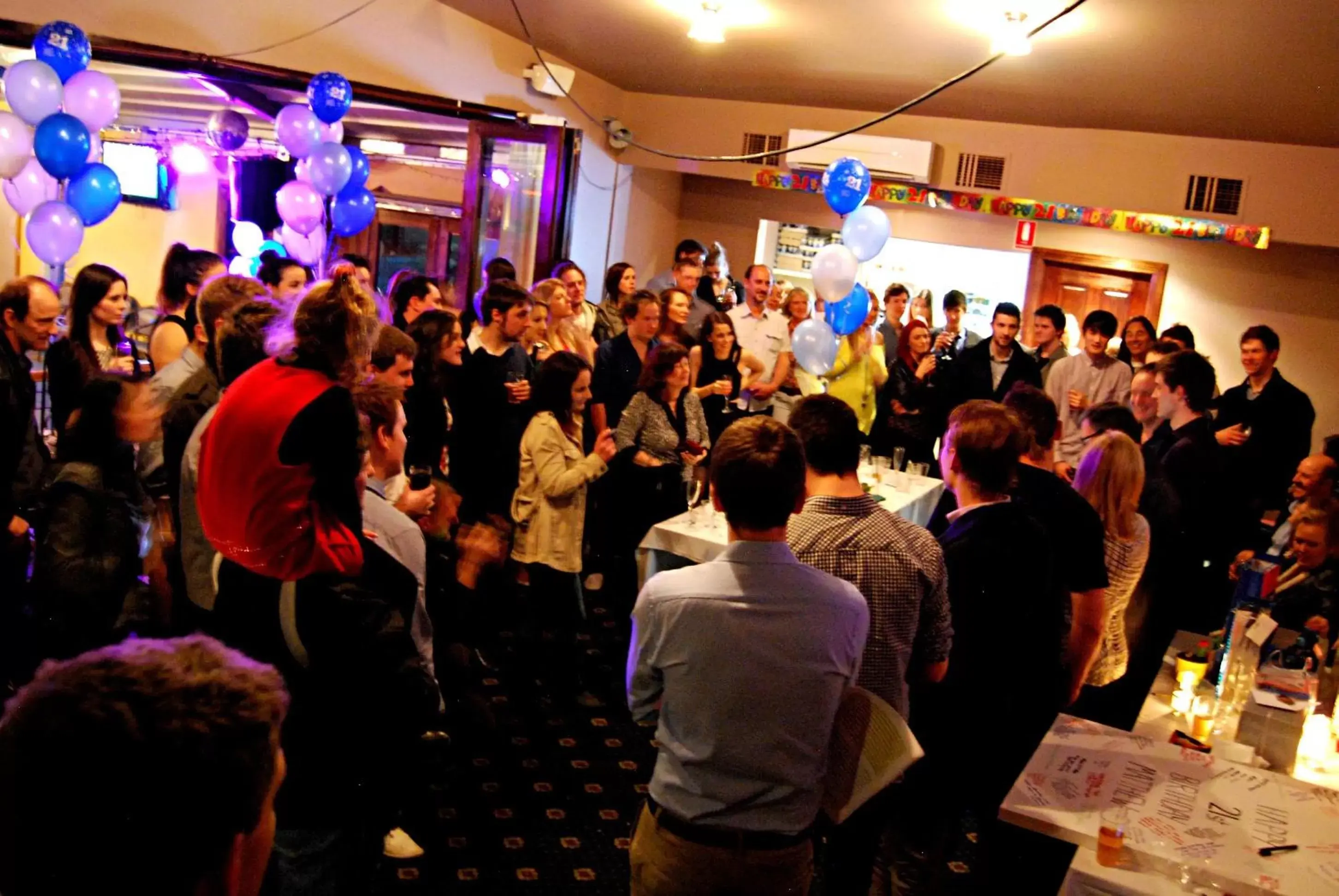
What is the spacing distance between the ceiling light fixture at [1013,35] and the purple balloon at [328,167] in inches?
140

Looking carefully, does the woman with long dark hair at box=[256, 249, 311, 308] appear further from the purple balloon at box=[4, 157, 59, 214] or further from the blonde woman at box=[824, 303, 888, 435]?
the blonde woman at box=[824, 303, 888, 435]

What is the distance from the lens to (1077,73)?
5.93 m

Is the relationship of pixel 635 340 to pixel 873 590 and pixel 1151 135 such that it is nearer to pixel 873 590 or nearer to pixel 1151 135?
pixel 873 590

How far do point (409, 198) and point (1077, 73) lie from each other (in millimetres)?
8312

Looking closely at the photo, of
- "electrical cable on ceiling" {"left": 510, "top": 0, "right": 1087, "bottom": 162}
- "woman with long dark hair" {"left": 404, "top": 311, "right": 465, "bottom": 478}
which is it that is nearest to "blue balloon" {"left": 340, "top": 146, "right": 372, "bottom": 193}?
"electrical cable on ceiling" {"left": 510, "top": 0, "right": 1087, "bottom": 162}

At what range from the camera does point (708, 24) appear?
18.6 ft

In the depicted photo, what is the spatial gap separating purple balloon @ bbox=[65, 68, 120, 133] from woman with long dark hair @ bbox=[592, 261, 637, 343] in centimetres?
262

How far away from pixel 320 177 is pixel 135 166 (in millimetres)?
8532

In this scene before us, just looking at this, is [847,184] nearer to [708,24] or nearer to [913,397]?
[708,24]

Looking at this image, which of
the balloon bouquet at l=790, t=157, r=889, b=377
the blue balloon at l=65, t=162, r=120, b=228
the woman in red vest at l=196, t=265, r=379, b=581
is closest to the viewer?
the woman in red vest at l=196, t=265, r=379, b=581

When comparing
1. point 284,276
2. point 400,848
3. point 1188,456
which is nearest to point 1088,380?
point 1188,456

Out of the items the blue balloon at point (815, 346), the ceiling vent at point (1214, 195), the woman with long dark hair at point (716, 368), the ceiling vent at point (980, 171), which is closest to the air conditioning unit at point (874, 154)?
the ceiling vent at point (980, 171)

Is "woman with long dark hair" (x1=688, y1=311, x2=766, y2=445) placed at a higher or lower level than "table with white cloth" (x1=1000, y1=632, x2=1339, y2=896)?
higher

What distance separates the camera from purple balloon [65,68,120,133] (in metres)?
4.60
